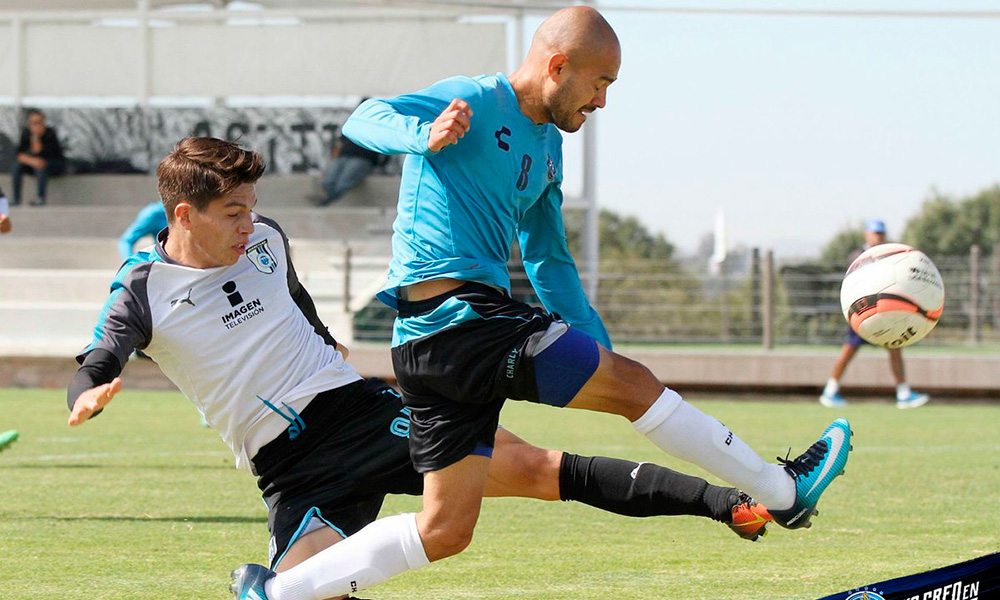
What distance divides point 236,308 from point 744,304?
1531 centimetres

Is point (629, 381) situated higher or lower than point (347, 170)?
higher

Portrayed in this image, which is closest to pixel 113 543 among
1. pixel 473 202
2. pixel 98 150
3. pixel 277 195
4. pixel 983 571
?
pixel 473 202

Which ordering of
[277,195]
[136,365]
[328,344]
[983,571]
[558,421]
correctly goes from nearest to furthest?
1. [983,571]
2. [328,344]
3. [558,421]
4. [136,365]
5. [277,195]

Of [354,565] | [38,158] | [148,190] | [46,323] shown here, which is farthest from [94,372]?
[38,158]

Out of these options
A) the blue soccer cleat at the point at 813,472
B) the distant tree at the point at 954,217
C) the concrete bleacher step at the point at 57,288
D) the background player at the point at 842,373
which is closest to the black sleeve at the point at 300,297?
the blue soccer cleat at the point at 813,472

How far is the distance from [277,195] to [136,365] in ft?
22.1

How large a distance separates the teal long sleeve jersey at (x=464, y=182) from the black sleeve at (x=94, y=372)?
87 cm

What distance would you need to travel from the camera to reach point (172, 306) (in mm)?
4281

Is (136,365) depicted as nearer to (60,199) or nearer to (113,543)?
(60,199)

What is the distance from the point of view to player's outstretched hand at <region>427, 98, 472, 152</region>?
149 inches

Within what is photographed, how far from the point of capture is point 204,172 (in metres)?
4.22

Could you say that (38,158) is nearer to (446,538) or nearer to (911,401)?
(911,401)

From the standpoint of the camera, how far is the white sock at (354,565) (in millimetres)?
4070

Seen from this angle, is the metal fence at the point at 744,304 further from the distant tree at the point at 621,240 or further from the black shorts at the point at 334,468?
the black shorts at the point at 334,468
